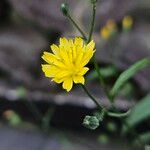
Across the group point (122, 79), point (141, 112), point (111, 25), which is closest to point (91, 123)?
point (122, 79)

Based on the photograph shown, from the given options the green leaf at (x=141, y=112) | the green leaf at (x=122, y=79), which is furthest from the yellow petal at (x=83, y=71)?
the green leaf at (x=141, y=112)

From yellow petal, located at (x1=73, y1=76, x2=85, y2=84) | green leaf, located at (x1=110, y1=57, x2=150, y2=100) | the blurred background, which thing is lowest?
the blurred background

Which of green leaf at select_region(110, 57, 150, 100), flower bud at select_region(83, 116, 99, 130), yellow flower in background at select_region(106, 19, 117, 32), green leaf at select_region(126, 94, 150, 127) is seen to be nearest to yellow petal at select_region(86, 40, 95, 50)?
flower bud at select_region(83, 116, 99, 130)

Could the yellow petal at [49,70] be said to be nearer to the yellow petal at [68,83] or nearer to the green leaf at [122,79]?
the yellow petal at [68,83]

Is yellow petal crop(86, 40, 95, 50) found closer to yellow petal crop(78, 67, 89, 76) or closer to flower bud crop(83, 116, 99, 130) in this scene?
yellow petal crop(78, 67, 89, 76)

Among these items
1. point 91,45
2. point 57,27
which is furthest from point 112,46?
point 91,45

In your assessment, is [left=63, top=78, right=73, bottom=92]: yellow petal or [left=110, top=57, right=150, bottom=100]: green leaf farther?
[left=110, top=57, right=150, bottom=100]: green leaf
